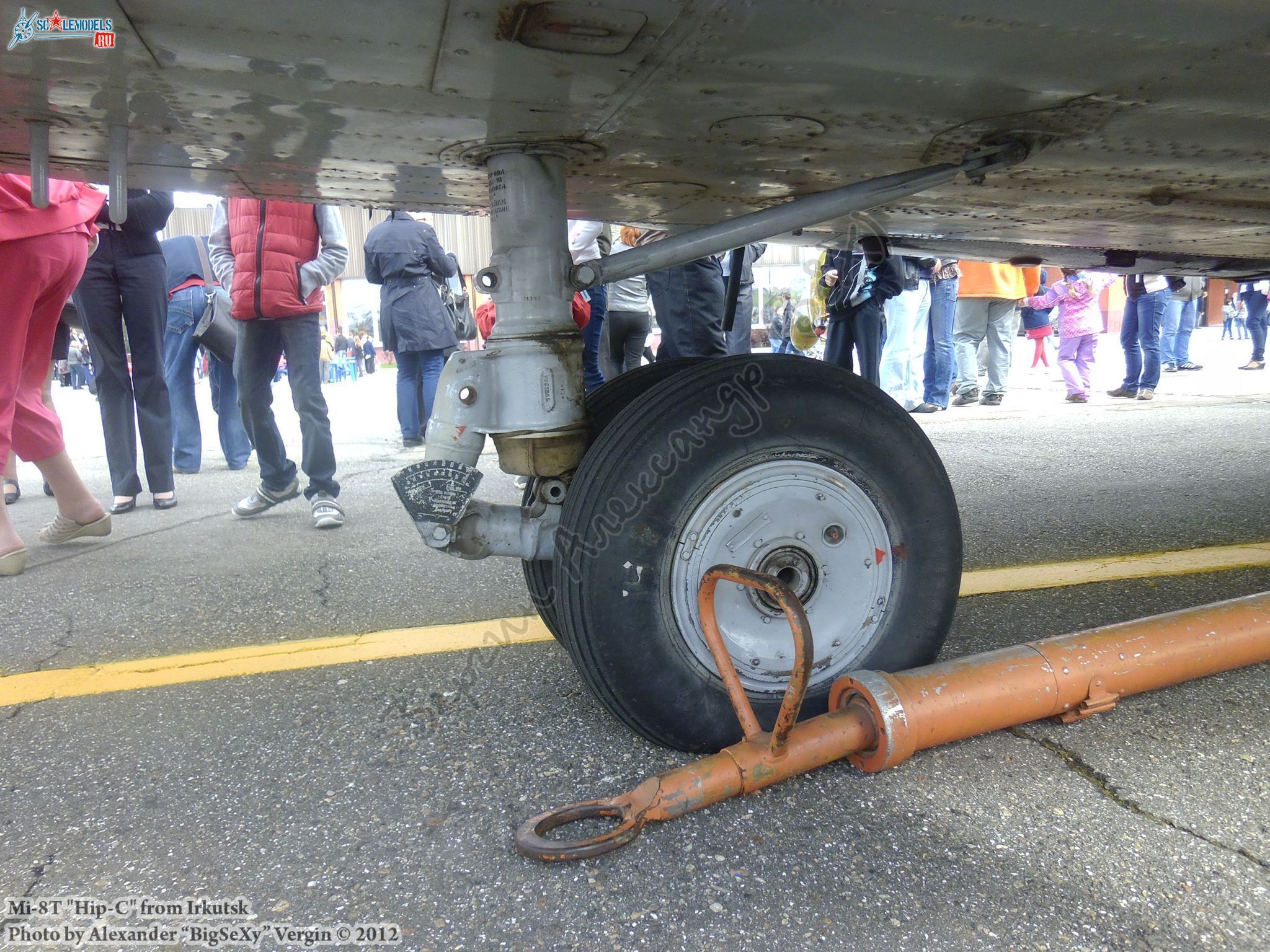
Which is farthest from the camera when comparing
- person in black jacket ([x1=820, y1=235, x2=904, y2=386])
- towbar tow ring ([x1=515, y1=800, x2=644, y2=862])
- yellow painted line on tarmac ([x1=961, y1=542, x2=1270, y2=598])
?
person in black jacket ([x1=820, y1=235, x2=904, y2=386])

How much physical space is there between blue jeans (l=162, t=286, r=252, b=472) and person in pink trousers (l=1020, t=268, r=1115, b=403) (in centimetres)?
630

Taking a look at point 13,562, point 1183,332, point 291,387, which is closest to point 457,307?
point 291,387

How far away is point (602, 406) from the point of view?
5.96ft

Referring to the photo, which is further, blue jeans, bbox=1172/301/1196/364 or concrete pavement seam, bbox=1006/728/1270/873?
blue jeans, bbox=1172/301/1196/364

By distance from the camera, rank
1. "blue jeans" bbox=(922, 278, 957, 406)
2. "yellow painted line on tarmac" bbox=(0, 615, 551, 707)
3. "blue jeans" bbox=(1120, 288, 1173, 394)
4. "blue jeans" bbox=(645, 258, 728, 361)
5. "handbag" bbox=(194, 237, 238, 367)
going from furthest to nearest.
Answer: "blue jeans" bbox=(1120, 288, 1173, 394), "blue jeans" bbox=(922, 278, 957, 406), "handbag" bbox=(194, 237, 238, 367), "blue jeans" bbox=(645, 258, 728, 361), "yellow painted line on tarmac" bbox=(0, 615, 551, 707)

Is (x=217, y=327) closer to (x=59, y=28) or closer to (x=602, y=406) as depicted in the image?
(x=602, y=406)

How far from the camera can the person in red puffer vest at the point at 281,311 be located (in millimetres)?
3447

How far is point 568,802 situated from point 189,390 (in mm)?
4612

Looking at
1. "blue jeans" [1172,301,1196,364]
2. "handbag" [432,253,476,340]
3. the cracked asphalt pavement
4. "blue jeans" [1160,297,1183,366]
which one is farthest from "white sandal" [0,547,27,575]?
"blue jeans" [1172,301,1196,364]

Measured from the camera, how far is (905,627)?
1.61 metres

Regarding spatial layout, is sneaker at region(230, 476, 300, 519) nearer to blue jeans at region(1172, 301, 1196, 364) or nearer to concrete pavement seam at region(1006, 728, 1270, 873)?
concrete pavement seam at region(1006, 728, 1270, 873)

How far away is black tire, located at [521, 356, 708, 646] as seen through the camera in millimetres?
1771

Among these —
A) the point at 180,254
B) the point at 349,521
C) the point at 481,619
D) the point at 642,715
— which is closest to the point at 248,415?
the point at 349,521

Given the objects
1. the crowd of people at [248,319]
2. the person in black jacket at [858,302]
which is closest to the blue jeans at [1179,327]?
the crowd of people at [248,319]
